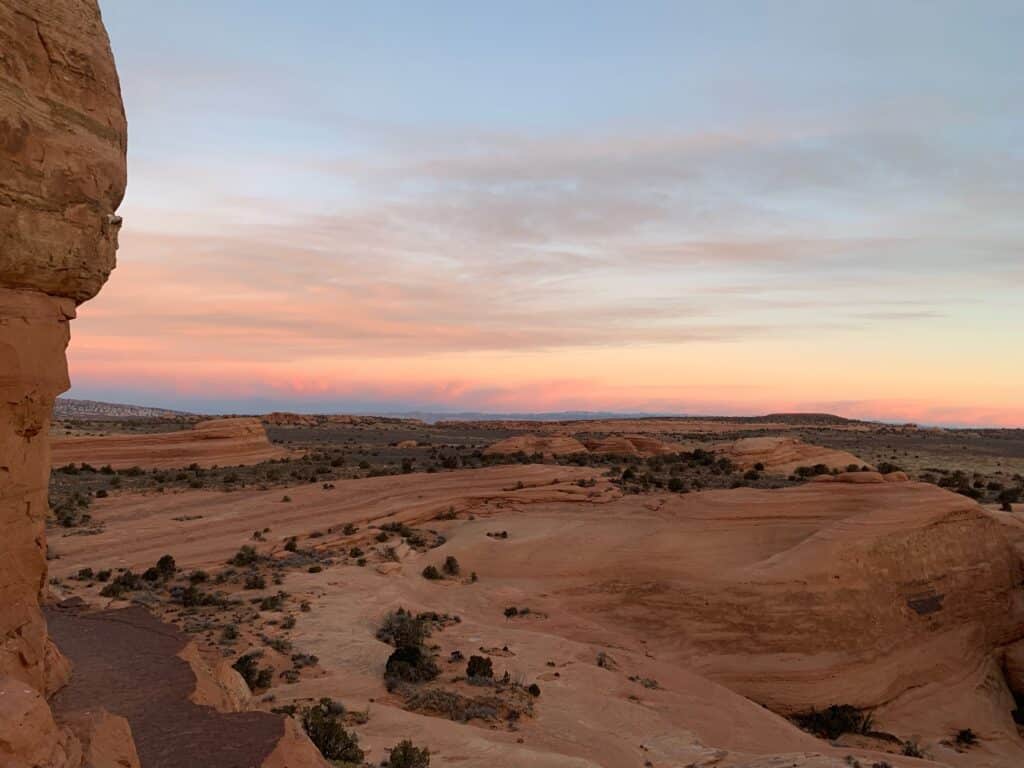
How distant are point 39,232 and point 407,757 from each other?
327 inches

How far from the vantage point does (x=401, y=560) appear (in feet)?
79.0

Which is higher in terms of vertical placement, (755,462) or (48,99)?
(48,99)

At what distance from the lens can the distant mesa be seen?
40.7m

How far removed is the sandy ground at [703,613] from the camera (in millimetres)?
14281

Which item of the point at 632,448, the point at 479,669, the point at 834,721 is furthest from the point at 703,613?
the point at 632,448

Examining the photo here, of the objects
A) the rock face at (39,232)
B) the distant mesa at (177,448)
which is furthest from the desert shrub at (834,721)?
the distant mesa at (177,448)

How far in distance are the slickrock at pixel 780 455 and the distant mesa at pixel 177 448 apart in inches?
1239

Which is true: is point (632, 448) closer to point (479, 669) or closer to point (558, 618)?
point (558, 618)

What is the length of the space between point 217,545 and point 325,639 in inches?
395

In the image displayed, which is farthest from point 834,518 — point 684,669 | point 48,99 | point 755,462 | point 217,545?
point 48,99

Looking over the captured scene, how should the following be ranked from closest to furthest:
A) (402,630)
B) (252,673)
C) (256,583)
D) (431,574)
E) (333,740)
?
(333,740)
(252,673)
(402,630)
(256,583)
(431,574)

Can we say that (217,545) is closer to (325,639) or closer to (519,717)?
(325,639)

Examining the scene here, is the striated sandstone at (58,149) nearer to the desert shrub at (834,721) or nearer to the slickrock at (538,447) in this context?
the desert shrub at (834,721)

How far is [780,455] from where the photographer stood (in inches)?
1478
